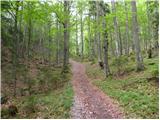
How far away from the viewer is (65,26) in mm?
21875

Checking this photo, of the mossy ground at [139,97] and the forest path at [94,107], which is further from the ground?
the mossy ground at [139,97]

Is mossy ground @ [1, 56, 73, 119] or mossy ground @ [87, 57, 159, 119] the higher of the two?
mossy ground @ [87, 57, 159, 119]

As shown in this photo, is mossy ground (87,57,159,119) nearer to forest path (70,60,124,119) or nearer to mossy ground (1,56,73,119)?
forest path (70,60,124,119)

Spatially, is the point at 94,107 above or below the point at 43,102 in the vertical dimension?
above

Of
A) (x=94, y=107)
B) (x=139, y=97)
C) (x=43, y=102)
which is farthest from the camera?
(x=43, y=102)

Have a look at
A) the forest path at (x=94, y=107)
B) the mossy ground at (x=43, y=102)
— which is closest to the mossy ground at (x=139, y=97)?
the forest path at (x=94, y=107)

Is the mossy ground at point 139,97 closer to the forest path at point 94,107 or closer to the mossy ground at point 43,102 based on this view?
the forest path at point 94,107

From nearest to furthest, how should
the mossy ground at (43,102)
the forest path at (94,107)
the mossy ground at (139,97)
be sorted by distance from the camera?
the mossy ground at (139,97)
the forest path at (94,107)
the mossy ground at (43,102)

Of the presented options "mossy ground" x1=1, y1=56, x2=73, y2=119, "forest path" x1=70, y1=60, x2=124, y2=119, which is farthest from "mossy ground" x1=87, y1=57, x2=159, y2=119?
"mossy ground" x1=1, y1=56, x2=73, y2=119

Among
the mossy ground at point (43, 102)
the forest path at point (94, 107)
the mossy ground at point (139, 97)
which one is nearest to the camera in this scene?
the mossy ground at point (139, 97)

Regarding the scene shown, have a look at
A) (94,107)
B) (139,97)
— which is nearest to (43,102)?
(94,107)

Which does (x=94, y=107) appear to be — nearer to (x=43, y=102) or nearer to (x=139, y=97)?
(x=139, y=97)

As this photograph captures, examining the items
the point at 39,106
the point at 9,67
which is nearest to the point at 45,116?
the point at 39,106

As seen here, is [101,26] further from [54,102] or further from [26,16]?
[54,102]
